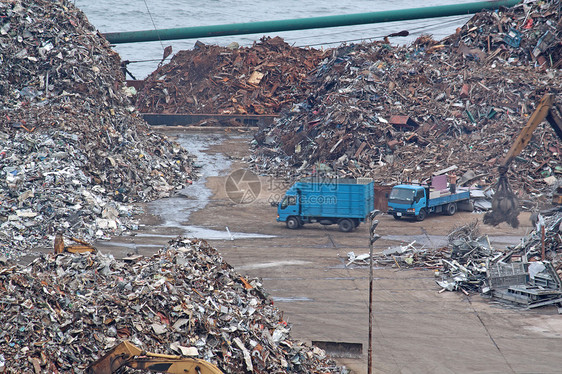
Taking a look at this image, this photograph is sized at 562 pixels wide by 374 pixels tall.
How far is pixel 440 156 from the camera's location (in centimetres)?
3959

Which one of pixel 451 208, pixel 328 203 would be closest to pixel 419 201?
pixel 451 208

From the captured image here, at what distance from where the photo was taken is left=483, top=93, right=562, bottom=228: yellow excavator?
29688 millimetres

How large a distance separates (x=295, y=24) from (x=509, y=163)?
3218cm

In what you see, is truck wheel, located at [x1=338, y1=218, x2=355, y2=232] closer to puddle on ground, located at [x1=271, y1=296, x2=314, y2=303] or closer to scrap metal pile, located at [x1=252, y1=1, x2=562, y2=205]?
scrap metal pile, located at [x1=252, y1=1, x2=562, y2=205]

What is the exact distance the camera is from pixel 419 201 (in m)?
32.7

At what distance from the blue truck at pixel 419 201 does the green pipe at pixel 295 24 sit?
88.6ft

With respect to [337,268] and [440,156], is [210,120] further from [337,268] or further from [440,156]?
[337,268]

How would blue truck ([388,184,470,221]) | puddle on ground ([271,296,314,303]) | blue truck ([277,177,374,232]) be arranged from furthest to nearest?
blue truck ([388,184,470,221]) < blue truck ([277,177,374,232]) < puddle on ground ([271,296,314,303])

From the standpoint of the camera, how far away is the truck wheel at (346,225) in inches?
1241

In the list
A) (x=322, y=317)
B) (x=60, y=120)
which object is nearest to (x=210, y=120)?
(x=60, y=120)

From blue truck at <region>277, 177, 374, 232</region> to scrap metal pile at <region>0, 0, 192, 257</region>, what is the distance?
328 inches

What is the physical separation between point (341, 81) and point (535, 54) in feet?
46.3

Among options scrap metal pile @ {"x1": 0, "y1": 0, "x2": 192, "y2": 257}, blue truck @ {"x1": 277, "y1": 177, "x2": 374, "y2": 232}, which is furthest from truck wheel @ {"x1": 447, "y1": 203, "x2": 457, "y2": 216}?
scrap metal pile @ {"x1": 0, "y1": 0, "x2": 192, "y2": 257}

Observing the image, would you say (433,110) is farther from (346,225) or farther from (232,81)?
(232,81)
